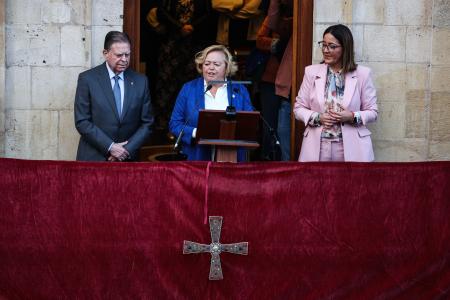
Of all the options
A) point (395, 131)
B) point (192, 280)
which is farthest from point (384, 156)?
point (192, 280)

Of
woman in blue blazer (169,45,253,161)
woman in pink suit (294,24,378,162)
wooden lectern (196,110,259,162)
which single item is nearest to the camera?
wooden lectern (196,110,259,162)

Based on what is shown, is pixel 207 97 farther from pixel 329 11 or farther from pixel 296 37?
pixel 329 11

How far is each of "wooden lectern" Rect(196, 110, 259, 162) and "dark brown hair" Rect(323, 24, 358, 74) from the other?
1154 mm

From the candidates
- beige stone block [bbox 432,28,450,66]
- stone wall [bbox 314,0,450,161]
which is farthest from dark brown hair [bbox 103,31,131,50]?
beige stone block [bbox 432,28,450,66]

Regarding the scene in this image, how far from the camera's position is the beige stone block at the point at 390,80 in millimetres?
7844

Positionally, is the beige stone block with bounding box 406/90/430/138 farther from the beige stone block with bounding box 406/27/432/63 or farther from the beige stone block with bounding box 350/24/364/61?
the beige stone block with bounding box 350/24/364/61

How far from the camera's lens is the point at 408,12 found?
25.9 feet

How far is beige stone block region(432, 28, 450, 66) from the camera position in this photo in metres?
7.91

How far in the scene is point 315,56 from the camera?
7809mm

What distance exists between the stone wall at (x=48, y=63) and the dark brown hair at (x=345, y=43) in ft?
6.13

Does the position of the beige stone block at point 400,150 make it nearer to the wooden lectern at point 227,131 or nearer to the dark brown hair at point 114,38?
the wooden lectern at point 227,131

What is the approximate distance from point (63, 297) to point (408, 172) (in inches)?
94.3

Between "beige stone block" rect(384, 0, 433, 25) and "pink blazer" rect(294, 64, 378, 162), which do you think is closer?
"pink blazer" rect(294, 64, 378, 162)

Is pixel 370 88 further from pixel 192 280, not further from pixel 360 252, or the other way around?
pixel 192 280
